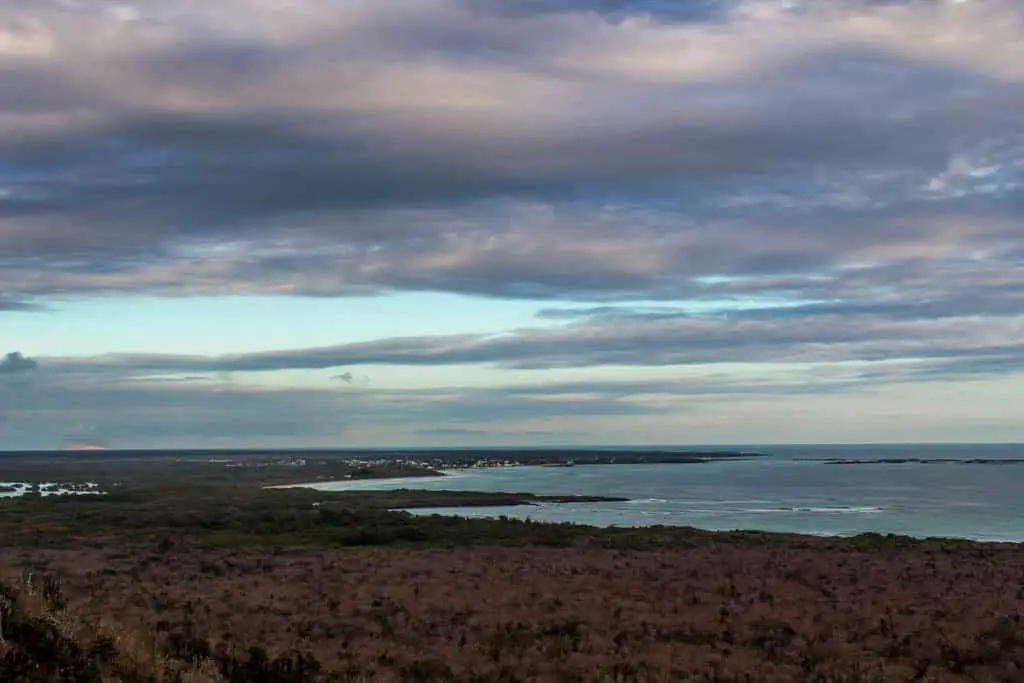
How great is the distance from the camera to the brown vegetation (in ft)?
58.2

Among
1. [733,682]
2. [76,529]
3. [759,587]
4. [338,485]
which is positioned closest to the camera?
[733,682]

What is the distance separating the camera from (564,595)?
91.2ft

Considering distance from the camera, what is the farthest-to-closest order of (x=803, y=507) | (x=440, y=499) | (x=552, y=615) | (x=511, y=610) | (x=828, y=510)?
Result: 1. (x=440, y=499)
2. (x=803, y=507)
3. (x=828, y=510)
4. (x=511, y=610)
5. (x=552, y=615)

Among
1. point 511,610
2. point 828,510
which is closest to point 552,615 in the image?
point 511,610

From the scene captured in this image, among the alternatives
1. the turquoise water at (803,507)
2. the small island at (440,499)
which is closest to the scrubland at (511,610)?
the turquoise water at (803,507)

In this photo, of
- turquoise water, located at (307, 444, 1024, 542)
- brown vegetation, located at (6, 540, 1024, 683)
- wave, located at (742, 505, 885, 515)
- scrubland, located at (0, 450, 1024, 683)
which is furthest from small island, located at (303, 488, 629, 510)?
brown vegetation, located at (6, 540, 1024, 683)

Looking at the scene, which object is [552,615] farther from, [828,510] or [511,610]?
[828,510]

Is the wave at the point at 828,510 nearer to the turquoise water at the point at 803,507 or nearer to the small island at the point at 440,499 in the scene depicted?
the turquoise water at the point at 803,507

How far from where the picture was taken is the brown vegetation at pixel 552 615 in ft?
58.2

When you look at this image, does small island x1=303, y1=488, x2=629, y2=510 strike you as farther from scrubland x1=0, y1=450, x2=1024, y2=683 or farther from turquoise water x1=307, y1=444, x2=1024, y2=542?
scrubland x1=0, y1=450, x2=1024, y2=683

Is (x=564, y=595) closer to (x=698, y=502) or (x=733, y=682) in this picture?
(x=733, y=682)

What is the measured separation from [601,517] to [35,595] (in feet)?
202

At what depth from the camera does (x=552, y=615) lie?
24.2 metres

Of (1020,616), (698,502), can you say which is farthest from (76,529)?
(698,502)
